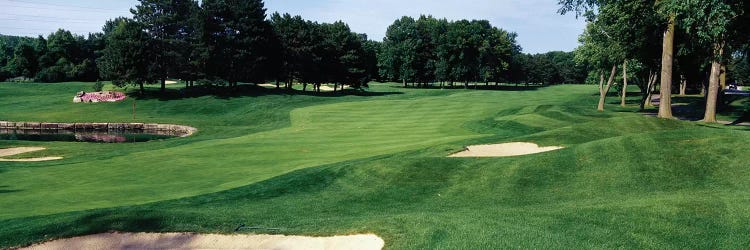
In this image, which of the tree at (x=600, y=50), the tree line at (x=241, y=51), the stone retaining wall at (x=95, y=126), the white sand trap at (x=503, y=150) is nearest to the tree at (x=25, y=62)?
the tree line at (x=241, y=51)

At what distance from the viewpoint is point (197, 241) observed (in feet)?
36.2

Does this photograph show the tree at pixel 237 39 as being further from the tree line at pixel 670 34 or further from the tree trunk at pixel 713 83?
the tree trunk at pixel 713 83

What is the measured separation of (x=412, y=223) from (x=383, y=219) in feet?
2.69

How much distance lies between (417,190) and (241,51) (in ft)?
191

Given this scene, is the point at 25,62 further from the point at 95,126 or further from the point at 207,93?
the point at 95,126

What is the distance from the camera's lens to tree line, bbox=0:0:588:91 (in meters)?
68.2

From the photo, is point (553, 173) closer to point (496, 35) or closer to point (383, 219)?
point (383, 219)

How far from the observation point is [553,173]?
16406mm

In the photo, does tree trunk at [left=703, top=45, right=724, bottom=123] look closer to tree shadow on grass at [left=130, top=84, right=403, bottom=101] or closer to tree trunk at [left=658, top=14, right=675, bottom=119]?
tree trunk at [left=658, top=14, right=675, bottom=119]

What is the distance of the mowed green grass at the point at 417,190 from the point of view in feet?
33.6

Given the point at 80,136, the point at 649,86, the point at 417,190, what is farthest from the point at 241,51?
the point at 417,190

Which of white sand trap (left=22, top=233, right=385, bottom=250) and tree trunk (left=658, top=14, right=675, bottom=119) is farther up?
tree trunk (left=658, top=14, right=675, bottom=119)

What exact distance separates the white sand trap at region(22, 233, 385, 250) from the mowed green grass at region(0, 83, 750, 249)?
0.27 meters

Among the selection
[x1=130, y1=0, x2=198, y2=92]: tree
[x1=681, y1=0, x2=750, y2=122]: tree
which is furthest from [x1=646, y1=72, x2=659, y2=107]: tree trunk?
[x1=130, y1=0, x2=198, y2=92]: tree
